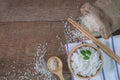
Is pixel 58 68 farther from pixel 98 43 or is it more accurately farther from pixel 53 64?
pixel 98 43

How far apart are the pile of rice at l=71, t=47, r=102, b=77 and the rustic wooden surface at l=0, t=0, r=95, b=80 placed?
0.07m

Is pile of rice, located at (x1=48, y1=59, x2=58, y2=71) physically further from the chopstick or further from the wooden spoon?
the chopstick

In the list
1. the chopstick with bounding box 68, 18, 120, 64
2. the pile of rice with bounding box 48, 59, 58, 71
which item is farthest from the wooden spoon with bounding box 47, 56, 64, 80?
the chopstick with bounding box 68, 18, 120, 64

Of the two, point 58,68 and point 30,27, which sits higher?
point 30,27

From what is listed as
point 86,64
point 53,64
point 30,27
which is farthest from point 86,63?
point 30,27

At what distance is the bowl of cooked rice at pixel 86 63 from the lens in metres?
1.12

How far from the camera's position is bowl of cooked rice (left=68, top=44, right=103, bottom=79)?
112 centimetres

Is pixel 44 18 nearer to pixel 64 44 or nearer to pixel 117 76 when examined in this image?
pixel 64 44

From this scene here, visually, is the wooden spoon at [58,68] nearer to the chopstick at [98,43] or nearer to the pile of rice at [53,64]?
the pile of rice at [53,64]

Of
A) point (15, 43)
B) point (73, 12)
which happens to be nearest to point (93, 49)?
point (73, 12)

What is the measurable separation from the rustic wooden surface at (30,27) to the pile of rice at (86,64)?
66mm

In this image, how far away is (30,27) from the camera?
1.23m

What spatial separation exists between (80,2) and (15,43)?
10.3 inches

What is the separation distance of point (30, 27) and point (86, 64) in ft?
0.78
